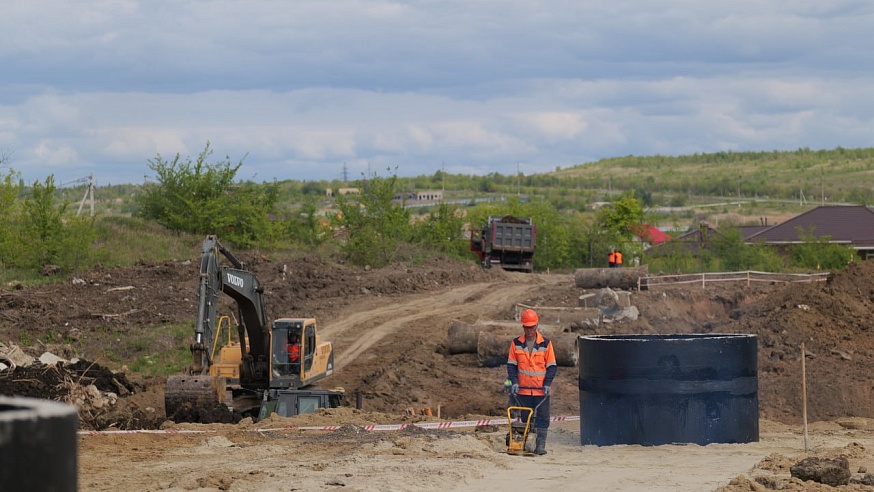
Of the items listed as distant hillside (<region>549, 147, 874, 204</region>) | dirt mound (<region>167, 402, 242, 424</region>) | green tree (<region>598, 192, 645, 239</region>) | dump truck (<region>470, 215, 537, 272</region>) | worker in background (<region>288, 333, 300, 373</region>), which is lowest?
dirt mound (<region>167, 402, 242, 424</region>)

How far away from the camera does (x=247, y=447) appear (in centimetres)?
1154

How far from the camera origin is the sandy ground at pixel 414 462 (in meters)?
9.09

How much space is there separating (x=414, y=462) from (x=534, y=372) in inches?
72.9

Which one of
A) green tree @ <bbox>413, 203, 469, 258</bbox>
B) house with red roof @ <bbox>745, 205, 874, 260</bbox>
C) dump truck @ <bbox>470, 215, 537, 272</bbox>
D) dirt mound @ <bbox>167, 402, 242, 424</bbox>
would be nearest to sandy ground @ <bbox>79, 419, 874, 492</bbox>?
dirt mound @ <bbox>167, 402, 242, 424</bbox>

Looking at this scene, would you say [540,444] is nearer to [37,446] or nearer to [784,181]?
[37,446]

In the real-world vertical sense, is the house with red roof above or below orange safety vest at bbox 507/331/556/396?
above

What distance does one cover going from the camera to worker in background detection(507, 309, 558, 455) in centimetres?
1116

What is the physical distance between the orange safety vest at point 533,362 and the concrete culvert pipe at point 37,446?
26.7 feet

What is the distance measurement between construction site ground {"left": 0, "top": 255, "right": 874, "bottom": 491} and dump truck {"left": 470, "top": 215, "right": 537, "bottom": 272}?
4430 mm

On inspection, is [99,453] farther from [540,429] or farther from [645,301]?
[645,301]

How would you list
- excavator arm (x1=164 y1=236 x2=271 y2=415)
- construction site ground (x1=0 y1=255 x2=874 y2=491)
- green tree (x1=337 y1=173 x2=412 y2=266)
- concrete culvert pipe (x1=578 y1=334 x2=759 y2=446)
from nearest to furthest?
construction site ground (x1=0 y1=255 x2=874 y2=491)
concrete culvert pipe (x1=578 y1=334 x2=759 y2=446)
excavator arm (x1=164 y1=236 x2=271 y2=415)
green tree (x1=337 y1=173 x2=412 y2=266)

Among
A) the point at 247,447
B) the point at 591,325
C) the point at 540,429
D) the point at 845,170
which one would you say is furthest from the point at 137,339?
the point at 845,170

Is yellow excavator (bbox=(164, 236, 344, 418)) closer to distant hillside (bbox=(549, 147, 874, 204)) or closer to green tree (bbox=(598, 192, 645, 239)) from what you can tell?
green tree (bbox=(598, 192, 645, 239))

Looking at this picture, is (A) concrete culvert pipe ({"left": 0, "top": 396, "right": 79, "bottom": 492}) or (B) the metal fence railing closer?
(A) concrete culvert pipe ({"left": 0, "top": 396, "right": 79, "bottom": 492})
